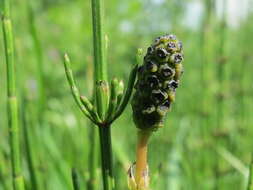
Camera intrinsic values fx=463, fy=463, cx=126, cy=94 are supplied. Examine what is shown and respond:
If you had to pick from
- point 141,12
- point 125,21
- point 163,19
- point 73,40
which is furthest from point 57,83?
point 163,19

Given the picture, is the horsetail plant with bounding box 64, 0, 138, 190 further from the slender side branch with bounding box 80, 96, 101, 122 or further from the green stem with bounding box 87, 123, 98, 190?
the green stem with bounding box 87, 123, 98, 190

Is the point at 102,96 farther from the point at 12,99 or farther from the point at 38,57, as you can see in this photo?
the point at 38,57

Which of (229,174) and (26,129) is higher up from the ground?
(26,129)

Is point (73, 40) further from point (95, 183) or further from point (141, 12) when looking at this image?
point (95, 183)

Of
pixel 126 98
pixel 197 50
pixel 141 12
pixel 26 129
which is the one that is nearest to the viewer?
pixel 126 98

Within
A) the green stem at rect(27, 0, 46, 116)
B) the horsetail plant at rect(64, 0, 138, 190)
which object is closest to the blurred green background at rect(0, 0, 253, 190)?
the green stem at rect(27, 0, 46, 116)

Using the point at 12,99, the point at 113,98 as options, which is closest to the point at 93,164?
the point at 12,99
